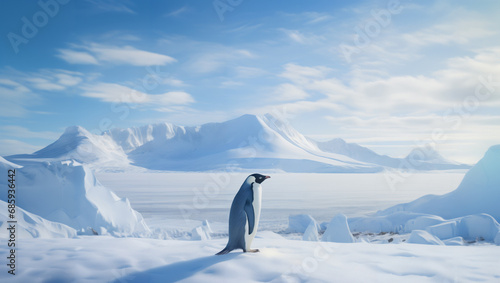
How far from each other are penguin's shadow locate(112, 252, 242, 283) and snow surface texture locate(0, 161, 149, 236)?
6.74 meters

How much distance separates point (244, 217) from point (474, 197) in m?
12.7

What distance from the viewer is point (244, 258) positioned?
4234 mm

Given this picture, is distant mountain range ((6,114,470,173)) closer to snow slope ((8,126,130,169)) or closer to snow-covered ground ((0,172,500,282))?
snow slope ((8,126,130,169))

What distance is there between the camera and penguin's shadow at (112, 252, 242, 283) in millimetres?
3748

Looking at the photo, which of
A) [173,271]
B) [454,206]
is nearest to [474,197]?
[454,206]

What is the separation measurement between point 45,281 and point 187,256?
1.60 m

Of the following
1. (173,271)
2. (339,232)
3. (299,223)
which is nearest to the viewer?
(173,271)

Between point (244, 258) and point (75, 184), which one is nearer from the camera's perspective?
point (244, 258)

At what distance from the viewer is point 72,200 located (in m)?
10.7

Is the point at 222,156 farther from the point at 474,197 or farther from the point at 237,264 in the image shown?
the point at 237,264

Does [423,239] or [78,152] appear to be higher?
[78,152]

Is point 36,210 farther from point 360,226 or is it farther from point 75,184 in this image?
point 360,226

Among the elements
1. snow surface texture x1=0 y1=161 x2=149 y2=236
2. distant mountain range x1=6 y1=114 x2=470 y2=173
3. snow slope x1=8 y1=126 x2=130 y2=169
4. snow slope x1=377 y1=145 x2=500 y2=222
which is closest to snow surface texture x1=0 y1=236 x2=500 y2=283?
snow surface texture x1=0 y1=161 x2=149 y2=236

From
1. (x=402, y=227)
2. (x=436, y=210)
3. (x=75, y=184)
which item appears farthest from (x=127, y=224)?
(x=436, y=210)
